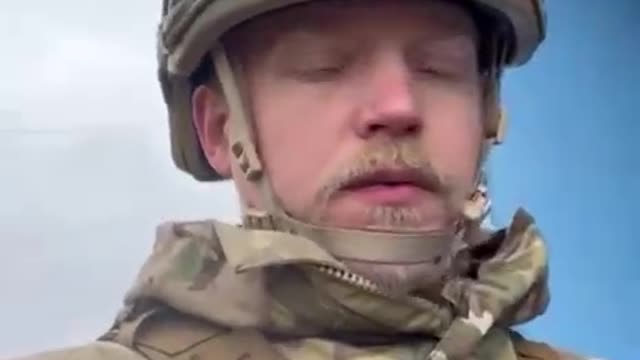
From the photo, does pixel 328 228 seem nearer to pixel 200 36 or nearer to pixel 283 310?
pixel 283 310

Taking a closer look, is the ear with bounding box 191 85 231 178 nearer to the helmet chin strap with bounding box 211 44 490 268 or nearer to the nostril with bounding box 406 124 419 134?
the helmet chin strap with bounding box 211 44 490 268

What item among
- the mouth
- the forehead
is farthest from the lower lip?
the forehead

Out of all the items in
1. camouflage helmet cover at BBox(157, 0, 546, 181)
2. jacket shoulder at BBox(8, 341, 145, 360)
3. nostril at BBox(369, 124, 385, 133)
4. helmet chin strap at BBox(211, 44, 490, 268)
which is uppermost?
camouflage helmet cover at BBox(157, 0, 546, 181)

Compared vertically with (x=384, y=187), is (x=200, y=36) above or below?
above

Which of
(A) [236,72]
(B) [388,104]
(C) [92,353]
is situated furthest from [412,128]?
(C) [92,353]

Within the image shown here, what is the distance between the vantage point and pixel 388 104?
100 cm

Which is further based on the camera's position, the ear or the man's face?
the ear

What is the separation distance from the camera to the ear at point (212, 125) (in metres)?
1.12

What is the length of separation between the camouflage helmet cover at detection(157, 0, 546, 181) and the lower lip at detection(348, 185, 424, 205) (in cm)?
14

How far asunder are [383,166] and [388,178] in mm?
10

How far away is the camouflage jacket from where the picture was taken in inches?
39.5

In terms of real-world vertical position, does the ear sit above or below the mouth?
above

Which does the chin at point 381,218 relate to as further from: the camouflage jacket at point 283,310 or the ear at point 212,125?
the ear at point 212,125

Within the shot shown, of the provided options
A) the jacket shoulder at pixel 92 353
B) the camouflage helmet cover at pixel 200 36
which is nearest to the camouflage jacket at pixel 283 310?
the jacket shoulder at pixel 92 353
